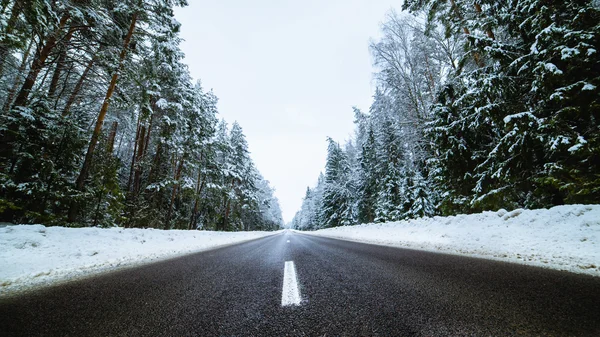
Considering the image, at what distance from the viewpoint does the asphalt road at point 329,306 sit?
152 centimetres

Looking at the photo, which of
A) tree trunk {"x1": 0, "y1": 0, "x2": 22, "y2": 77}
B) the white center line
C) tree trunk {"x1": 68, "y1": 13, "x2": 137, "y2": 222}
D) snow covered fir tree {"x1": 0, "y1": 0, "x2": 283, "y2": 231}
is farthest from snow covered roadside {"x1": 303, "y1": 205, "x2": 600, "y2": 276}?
tree trunk {"x1": 68, "y1": 13, "x2": 137, "y2": 222}

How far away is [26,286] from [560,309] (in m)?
5.66

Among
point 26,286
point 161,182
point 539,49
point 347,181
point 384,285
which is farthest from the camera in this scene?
point 347,181

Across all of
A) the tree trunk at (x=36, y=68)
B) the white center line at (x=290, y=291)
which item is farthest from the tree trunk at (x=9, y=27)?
the white center line at (x=290, y=291)

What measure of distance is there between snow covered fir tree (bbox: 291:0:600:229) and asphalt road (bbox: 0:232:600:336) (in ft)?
15.6

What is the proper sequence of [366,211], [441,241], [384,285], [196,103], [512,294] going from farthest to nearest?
[366,211] < [196,103] < [441,241] < [384,285] < [512,294]

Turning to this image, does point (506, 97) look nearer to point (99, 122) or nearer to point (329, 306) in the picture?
→ point (329, 306)

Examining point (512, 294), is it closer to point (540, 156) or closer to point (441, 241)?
point (441, 241)

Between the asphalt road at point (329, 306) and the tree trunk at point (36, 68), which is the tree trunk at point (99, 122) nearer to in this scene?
the tree trunk at point (36, 68)

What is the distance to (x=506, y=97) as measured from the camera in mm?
7406

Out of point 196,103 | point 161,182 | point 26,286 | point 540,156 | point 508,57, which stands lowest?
point 26,286

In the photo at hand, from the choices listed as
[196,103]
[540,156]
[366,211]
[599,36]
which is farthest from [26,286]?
[366,211]

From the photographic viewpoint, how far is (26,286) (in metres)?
2.88

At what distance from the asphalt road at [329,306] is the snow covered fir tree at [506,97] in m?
4.77
